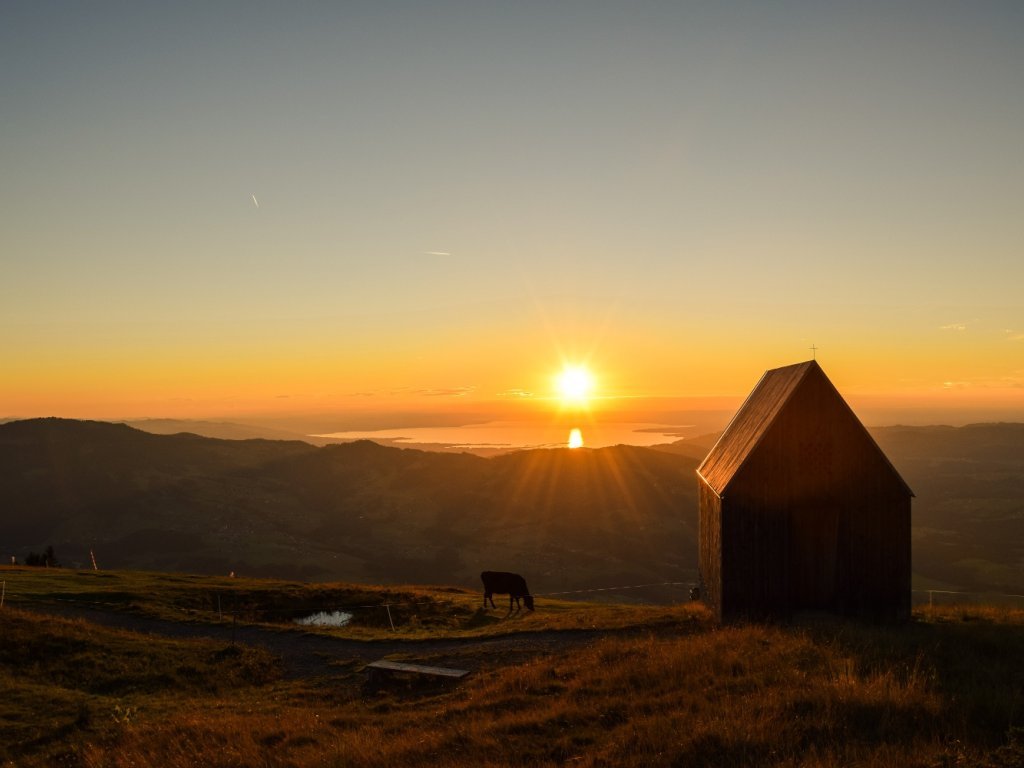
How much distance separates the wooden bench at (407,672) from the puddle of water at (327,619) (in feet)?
46.1

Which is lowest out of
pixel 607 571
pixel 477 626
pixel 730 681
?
pixel 607 571

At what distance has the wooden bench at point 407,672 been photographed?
760 inches

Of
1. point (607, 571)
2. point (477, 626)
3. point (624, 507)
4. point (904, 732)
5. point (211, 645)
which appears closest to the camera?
point (904, 732)

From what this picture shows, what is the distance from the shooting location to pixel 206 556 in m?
148

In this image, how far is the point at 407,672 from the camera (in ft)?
63.6

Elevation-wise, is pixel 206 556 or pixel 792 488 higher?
pixel 792 488

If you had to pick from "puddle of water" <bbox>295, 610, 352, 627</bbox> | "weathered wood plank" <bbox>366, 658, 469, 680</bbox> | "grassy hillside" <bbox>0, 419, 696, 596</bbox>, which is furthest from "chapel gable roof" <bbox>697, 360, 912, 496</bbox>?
"grassy hillside" <bbox>0, 419, 696, 596</bbox>

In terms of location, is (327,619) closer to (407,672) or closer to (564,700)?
(407,672)

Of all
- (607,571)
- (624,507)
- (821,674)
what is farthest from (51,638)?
(624,507)

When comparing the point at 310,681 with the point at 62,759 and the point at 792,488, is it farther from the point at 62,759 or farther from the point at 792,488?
the point at 792,488

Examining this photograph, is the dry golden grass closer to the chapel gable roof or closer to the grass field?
the grass field

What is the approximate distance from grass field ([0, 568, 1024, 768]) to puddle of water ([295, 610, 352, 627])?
6.41 metres

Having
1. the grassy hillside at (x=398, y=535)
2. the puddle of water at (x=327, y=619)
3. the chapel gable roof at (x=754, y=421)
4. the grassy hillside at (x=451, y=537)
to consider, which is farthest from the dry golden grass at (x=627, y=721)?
the grassy hillside at (x=398, y=535)

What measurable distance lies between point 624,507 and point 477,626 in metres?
157
